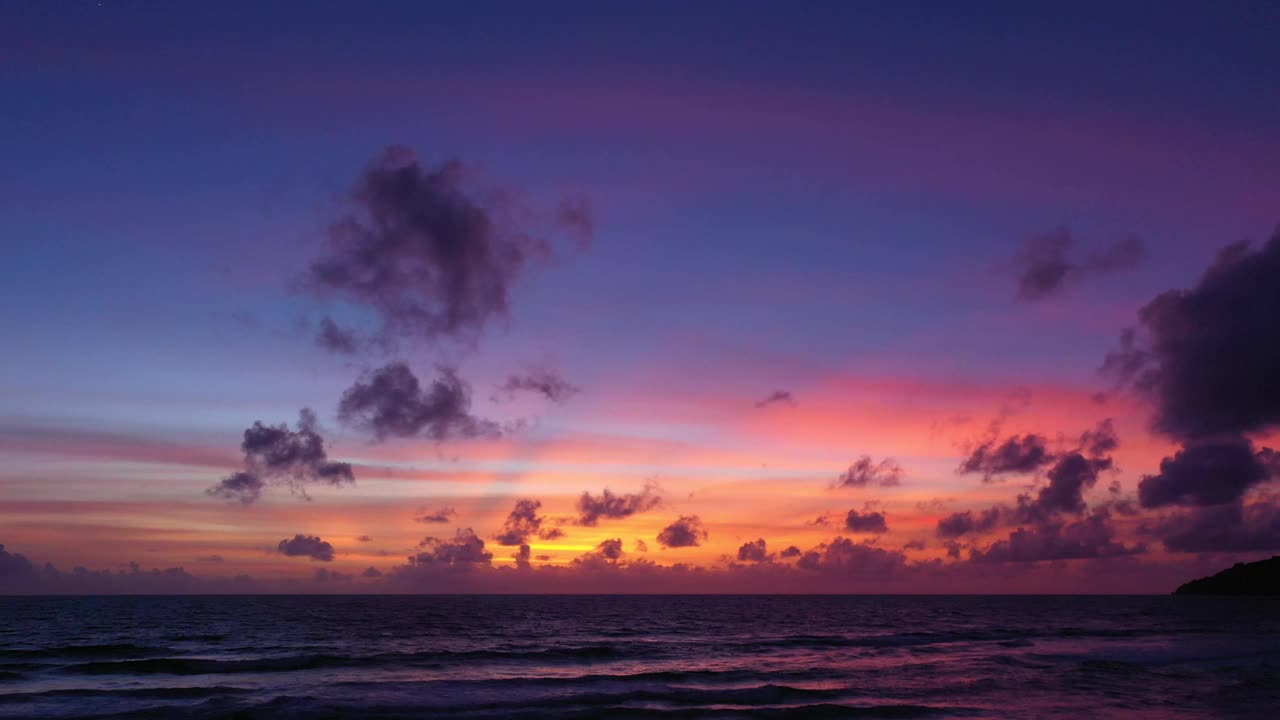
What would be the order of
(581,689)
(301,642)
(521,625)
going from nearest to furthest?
(581,689) < (301,642) < (521,625)

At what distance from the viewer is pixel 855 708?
126 ft

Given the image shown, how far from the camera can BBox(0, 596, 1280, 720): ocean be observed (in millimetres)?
38938

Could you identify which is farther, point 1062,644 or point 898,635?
point 898,635

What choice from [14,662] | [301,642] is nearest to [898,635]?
[301,642]

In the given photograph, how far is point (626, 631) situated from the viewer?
88188 millimetres

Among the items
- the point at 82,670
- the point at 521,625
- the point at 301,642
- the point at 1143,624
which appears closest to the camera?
the point at 82,670

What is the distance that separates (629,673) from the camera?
170 ft

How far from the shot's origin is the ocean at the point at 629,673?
128 feet

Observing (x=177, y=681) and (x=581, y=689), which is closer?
(x=581, y=689)

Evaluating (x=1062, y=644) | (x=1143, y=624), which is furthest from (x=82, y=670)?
(x=1143, y=624)

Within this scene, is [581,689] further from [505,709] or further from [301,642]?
[301,642]

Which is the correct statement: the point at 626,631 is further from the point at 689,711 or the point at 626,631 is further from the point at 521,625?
the point at 689,711

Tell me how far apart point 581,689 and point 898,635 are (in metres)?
50.3

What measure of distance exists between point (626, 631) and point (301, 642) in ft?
105
